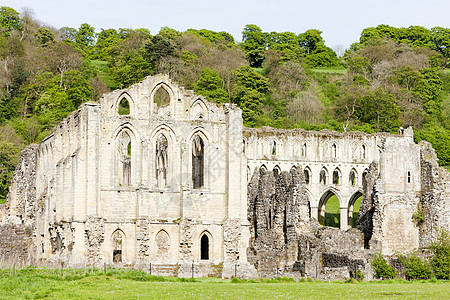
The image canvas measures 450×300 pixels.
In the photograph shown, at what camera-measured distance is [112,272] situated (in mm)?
41000

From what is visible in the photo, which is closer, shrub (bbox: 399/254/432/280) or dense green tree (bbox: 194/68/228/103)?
shrub (bbox: 399/254/432/280)

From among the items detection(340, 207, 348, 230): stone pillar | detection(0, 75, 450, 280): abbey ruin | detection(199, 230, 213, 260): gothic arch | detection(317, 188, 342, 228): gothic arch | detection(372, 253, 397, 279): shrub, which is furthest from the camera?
detection(317, 188, 342, 228): gothic arch

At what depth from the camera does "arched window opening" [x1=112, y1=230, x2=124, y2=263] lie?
166 ft

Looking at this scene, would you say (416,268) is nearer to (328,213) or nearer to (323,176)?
(323,176)

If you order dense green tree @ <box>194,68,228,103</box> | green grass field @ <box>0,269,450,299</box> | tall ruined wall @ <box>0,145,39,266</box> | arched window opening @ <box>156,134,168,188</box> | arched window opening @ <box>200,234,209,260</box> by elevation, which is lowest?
green grass field @ <box>0,269,450,299</box>

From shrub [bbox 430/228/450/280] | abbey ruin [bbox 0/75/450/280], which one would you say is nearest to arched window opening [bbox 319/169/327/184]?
abbey ruin [bbox 0/75/450/280]

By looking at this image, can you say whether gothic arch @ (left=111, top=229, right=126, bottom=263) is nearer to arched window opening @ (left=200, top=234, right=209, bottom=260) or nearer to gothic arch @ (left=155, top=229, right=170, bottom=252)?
gothic arch @ (left=155, top=229, right=170, bottom=252)

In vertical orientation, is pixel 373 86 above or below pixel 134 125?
above

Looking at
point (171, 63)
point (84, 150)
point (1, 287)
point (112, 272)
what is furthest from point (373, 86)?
point (1, 287)

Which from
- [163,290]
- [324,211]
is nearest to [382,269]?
[163,290]

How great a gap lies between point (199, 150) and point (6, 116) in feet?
150

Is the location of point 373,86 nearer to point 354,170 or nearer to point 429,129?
point 429,129

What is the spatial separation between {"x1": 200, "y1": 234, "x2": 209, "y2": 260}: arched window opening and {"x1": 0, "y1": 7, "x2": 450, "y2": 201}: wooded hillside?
28.4 m

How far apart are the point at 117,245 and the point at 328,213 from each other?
33.9 meters
